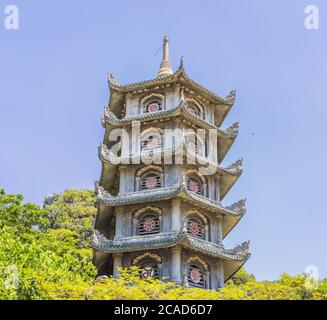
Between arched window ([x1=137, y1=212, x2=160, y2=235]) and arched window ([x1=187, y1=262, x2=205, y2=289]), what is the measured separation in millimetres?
1921

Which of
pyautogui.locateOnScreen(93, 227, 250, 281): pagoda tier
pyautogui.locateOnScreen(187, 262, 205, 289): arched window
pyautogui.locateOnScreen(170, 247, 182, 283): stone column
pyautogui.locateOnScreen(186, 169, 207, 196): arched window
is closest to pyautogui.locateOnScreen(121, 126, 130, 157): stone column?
pyautogui.locateOnScreen(186, 169, 207, 196): arched window

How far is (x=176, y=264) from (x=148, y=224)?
7.70 feet

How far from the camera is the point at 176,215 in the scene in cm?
1973

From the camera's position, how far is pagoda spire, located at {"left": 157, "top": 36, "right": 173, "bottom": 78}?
25094mm

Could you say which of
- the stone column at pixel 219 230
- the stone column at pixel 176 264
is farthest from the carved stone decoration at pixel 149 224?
the stone column at pixel 219 230

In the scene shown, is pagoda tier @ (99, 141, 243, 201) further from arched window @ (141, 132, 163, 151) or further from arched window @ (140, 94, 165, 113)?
arched window @ (140, 94, 165, 113)

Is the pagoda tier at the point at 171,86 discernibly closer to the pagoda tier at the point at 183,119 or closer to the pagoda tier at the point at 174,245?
the pagoda tier at the point at 183,119

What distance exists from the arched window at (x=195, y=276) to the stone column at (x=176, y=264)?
0.74 m

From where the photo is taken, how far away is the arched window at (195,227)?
20.3m

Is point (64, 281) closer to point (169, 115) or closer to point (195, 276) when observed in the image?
point (195, 276)

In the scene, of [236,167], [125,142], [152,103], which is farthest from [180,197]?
[152,103]
